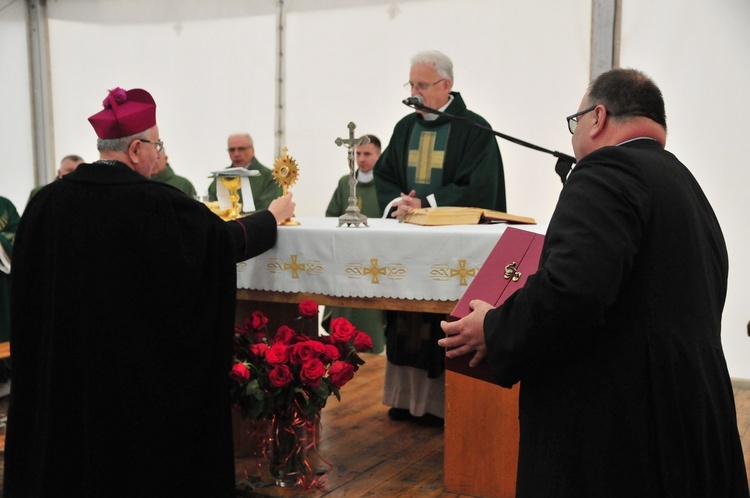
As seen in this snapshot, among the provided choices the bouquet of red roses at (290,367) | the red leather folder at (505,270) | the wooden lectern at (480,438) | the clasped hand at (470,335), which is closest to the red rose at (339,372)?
the bouquet of red roses at (290,367)

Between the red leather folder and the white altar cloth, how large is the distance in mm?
960

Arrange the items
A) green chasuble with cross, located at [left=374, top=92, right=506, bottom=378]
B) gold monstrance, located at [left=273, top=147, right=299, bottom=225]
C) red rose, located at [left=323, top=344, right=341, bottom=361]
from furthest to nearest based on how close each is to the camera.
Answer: green chasuble with cross, located at [left=374, top=92, right=506, bottom=378], gold monstrance, located at [left=273, top=147, right=299, bottom=225], red rose, located at [left=323, top=344, right=341, bottom=361]

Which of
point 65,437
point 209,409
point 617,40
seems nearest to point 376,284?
point 209,409

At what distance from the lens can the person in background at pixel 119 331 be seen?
9.06 feet

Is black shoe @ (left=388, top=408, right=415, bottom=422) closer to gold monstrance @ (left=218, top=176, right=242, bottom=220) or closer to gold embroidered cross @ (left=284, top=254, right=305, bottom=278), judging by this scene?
gold embroidered cross @ (left=284, top=254, right=305, bottom=278)

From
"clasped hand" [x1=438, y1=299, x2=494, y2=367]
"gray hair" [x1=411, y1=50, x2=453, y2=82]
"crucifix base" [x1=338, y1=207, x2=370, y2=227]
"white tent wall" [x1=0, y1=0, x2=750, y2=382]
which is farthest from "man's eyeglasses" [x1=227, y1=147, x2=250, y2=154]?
"clasped hand" [x1=438, y1=299, x2=494, y2=367]

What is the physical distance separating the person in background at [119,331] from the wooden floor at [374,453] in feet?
2.95

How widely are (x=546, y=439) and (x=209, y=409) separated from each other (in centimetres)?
143

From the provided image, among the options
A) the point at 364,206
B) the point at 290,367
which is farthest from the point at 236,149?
the point at 290,367

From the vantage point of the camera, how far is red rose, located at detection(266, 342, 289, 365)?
3383mm

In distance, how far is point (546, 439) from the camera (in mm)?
1985

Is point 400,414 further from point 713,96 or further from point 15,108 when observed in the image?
point 15,108

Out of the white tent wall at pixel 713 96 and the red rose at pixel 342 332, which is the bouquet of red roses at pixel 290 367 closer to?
the red rose at pixel 342 332

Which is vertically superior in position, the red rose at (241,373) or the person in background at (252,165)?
the person in background at (252,165)
